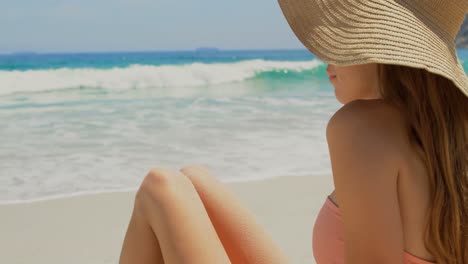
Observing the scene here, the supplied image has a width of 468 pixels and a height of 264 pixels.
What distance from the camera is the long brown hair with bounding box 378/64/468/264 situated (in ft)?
5.16

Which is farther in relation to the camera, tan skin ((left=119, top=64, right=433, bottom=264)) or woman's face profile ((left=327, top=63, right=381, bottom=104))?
woman's face profile ((left=327, top=63, right=381, bottom=104))

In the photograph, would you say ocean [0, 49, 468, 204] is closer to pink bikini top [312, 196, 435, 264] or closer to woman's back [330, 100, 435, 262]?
pink bikini top [312, 196, 435, 264]

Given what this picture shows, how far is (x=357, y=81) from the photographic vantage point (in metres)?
1.73

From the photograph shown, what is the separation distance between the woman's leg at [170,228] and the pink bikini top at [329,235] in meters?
0.29

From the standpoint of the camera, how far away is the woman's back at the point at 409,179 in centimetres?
156

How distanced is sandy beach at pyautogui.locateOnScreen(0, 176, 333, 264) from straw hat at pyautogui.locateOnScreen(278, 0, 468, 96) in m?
2.12

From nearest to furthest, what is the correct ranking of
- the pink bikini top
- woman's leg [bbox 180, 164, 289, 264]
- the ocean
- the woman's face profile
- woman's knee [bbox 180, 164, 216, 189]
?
the woman's face profile, the pink bikini top, woman's leg [bbox 180, 164, 289, 264], woman's knee [bbox 180, 164, 216, 189], the ocean

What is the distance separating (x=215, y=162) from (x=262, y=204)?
1315 mm

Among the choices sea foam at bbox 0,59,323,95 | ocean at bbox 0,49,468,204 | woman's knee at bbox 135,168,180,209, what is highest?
woman's knee at bbox 135,168,180,209

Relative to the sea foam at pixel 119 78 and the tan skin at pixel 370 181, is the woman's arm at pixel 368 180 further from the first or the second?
the sea foam at pixel 119 78

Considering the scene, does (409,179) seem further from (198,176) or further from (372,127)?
(198,176)

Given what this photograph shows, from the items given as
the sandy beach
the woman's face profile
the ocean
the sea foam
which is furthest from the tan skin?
the sea foam

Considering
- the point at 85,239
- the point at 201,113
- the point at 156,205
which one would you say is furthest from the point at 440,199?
the point at 201,113

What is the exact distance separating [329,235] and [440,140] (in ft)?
1.50
